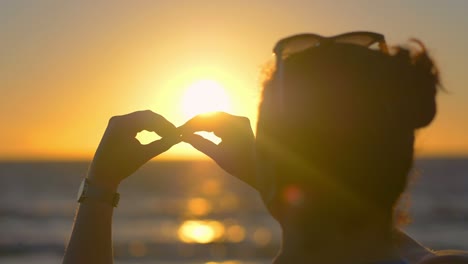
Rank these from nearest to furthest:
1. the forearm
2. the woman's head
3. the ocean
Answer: the woman's head
the forearm
the ocean

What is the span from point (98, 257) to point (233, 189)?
60373mm

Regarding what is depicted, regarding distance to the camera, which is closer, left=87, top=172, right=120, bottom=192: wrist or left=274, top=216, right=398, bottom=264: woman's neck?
left=274, top=216, right=398, bottom=264: woman's neck

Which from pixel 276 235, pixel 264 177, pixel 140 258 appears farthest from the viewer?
pixel 276 235

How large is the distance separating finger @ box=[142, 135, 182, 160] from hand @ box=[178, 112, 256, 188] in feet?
0.15

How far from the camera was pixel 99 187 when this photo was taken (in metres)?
2.20

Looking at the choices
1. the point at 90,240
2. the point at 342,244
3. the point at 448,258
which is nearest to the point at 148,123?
the point at 90,240

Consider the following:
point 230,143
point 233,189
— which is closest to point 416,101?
point 230,143

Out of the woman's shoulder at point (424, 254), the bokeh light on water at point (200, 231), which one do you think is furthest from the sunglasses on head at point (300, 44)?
the bokeh light on water at point (200, 231)

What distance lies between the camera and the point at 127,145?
2.21 metres

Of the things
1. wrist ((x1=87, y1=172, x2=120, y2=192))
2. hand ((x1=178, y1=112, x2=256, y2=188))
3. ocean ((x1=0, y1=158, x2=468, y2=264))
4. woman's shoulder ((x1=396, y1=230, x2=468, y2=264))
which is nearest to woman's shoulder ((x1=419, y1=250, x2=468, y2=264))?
woman's shoulder ((x1=396, y1=230, x2=468, y2=264))

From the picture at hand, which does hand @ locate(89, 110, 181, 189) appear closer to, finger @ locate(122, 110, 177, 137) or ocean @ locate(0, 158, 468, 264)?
finger @ locate(122, 110, 177, 137)

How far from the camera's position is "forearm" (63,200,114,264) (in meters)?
2.06

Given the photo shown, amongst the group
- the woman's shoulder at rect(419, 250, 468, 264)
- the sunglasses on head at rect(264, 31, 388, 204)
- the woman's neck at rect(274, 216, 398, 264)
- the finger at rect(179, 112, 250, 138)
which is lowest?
the woman's shoulder at rect(419, 250, 468, 264)

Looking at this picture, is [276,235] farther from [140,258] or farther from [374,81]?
[374,81]
